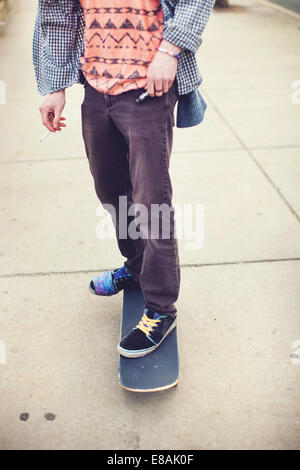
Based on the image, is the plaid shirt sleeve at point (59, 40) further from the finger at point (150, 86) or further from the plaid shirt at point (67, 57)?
the finger at point (150, 86)

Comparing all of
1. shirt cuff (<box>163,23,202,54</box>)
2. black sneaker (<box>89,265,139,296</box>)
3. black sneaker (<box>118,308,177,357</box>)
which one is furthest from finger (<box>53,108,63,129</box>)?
black sneaker (<box>118,308,177,357</box>)

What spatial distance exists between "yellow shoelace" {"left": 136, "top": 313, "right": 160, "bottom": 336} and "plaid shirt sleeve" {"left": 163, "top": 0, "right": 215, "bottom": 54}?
41.9 inches

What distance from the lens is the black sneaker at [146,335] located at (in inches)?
75.8

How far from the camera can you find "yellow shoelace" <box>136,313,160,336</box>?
6.45 ft

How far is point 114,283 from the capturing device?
7.59 feet

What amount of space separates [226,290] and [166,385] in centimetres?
75

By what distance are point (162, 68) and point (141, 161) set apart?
0.32 metres

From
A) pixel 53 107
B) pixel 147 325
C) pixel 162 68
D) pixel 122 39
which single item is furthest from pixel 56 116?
pixel 147 325

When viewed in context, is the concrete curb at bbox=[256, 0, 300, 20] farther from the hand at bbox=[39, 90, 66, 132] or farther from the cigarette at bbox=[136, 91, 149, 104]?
the cigarette at bbox=[136, 91, 149, 104]

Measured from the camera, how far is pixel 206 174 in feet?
11.9

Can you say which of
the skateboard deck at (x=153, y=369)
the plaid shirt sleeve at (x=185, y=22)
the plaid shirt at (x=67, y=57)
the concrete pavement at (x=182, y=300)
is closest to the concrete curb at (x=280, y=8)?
the concrete pavement at (x=182, y=300)

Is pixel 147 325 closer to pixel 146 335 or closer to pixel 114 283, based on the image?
pixel 146 335
